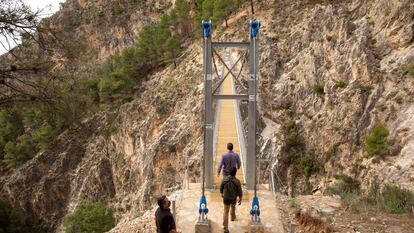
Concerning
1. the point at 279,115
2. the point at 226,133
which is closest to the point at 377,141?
the point at 226,133

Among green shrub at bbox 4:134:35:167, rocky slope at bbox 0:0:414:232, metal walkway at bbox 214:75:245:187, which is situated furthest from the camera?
green shrub at bbox 4:134:35:167

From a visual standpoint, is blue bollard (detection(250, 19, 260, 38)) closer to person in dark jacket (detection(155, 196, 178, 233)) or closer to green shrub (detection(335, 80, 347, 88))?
person in dark jacket (detection(155, 196, 178, 233))

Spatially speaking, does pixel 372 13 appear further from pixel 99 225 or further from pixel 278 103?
pixel 99 225

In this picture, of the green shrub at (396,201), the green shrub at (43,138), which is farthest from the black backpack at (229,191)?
the green shrub at (43,138)

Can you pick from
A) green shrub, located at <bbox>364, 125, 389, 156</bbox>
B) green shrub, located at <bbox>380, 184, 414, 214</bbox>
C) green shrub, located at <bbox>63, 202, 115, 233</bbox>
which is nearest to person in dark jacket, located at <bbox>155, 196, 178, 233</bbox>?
green shrub, located at <bbox>380, 184, 414, 214</bbox>

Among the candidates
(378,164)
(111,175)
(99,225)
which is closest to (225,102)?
(378,164)

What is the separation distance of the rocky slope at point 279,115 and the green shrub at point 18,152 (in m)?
2.05

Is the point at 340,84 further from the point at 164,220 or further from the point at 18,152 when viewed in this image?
the point at 18,152

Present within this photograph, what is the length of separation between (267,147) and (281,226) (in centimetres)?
1222

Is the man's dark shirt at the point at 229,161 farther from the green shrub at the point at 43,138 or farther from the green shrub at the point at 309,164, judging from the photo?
the green shrub at the point at 43,138

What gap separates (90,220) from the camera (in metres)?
21.4

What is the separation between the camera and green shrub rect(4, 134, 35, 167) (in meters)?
36.7

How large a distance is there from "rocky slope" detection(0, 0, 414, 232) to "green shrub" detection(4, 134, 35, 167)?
2055 mm

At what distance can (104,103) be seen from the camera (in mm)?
35250
